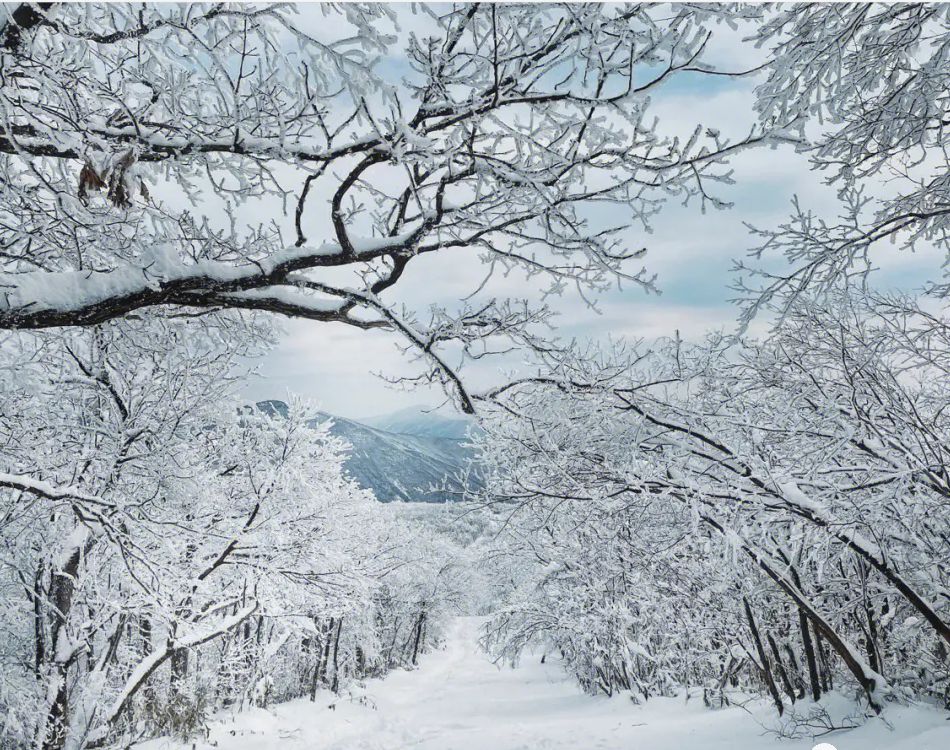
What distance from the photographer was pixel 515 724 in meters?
15.6

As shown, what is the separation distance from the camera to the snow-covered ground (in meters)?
6.97

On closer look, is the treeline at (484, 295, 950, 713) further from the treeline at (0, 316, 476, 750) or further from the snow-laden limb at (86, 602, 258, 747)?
the snow-laden limb at (86, 602, 258, 747)

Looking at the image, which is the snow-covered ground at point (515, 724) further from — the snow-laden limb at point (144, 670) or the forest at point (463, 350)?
the snow-laden limb at point (144, 670)

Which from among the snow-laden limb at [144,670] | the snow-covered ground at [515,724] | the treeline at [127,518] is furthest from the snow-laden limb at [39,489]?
the snow-covered ground at [515,724]

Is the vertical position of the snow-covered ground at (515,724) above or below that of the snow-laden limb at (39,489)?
below

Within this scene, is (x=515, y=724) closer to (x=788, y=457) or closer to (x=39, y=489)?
(x=788, y=457)

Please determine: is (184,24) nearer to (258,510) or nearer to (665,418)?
(665,418)

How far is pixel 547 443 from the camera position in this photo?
495 centimetres

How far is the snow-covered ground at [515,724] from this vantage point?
697 centimetres

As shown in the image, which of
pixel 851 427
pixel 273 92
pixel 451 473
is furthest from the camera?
pixel 451 473

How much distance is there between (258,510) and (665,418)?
208 inches

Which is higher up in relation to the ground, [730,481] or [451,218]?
[451,218]

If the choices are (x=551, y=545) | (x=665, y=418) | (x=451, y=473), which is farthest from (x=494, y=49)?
(x=551, y=545)

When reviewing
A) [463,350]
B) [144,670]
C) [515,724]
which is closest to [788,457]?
[463,350]
